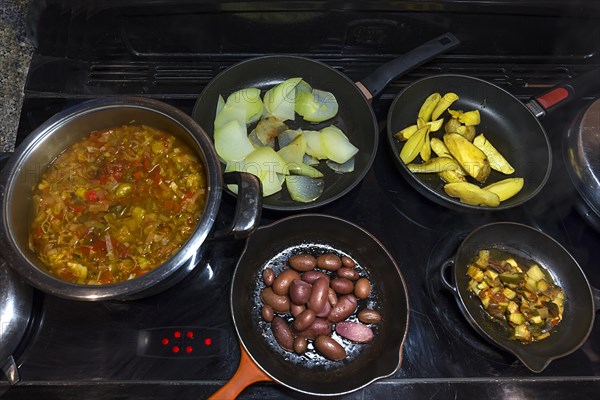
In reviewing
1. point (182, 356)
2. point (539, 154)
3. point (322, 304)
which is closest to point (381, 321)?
point (322, 304)

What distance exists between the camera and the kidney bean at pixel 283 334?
4.98ft

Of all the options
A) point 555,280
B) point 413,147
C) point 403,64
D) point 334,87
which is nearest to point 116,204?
point 334,87

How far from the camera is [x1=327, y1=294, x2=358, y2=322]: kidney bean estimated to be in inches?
61.9

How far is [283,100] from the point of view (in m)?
1.97

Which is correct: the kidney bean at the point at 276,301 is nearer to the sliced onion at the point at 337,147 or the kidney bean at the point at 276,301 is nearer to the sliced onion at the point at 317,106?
the sliced onion at the point at 337,147

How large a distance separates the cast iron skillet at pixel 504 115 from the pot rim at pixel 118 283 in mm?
801

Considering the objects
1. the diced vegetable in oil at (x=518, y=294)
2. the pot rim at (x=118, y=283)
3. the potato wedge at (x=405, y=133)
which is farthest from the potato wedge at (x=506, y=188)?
the pot rim at (x=118, y=283)

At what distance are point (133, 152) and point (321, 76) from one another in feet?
3.01

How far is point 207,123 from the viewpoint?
6.34 feet

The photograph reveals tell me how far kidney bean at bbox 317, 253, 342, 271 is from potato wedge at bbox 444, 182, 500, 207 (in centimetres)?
56

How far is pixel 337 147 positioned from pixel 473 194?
578 mm

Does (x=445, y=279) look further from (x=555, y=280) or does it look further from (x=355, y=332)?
(x=555, y=280)

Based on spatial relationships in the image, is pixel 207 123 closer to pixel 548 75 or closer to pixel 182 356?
pixel 182 356

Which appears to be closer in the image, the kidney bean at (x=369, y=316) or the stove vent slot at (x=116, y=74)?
the kidney bean at (x=369, y=316)
